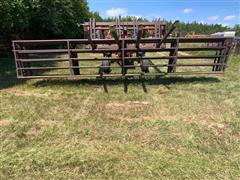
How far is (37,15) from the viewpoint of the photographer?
13406 millimetres

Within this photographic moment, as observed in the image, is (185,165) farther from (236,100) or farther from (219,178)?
(236,100)

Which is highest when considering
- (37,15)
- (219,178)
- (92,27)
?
(37,15)

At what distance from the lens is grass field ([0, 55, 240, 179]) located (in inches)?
101

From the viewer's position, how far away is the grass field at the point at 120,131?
101 inches

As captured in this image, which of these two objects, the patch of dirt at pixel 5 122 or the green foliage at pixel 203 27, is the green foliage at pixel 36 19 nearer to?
the patch of dirt at pixel 5 122

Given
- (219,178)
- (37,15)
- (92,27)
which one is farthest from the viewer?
(37,15)

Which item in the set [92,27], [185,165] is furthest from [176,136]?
[92,27]

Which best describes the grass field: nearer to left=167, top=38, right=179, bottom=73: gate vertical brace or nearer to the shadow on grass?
the shadow on grass

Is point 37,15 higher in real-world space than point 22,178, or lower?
higher

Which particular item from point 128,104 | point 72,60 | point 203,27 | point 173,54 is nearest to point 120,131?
point 128,104

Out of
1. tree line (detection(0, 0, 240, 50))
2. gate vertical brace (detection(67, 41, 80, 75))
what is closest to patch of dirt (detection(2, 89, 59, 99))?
gate vertical brace (detection(67, 41, 80, 75))

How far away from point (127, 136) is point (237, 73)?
210 inches

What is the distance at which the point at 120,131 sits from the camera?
11.0ft

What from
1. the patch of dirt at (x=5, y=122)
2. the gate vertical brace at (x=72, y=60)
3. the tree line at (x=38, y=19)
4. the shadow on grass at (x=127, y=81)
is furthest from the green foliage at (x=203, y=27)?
the patch of dirt at (x=5, y=122)
